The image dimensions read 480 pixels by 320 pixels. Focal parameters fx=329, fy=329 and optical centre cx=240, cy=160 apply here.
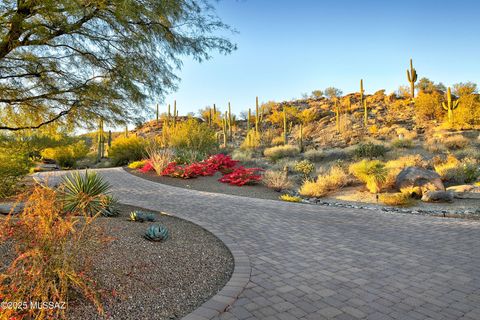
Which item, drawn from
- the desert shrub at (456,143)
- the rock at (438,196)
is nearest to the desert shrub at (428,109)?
the desert shrub at (456,143)

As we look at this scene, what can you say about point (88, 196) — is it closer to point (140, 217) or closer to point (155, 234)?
point (140, 217)

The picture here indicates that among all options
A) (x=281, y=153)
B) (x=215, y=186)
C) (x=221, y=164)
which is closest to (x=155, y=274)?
(x=215, y=186)

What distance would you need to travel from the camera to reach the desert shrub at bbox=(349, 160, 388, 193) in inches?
508

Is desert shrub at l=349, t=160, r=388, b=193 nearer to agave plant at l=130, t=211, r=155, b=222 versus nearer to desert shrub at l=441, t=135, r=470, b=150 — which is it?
agave plant at l=130, t=211, r=155, b=222

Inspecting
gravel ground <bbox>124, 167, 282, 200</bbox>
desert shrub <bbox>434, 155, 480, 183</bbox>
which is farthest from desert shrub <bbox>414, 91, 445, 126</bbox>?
gravel ground <bbox>124, 167, 282, 200</bbox>

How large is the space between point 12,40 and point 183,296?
14.8ft

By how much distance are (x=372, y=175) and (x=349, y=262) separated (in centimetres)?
865

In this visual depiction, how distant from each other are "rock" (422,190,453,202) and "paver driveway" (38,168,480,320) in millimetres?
2462

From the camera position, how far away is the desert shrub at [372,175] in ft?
42.3

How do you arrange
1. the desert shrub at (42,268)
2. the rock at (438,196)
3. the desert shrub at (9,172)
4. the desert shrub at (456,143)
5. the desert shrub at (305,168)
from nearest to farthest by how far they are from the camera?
the desert shrub at (42,268) < the desert shrub at (9,172) < the rock at (438,196) < the desert shrub at (305,168) < the desert shrub at (456,143)

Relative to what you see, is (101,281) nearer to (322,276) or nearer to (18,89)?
(322,276)

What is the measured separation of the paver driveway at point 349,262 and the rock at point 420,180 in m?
3.51

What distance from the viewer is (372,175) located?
42.5 ft

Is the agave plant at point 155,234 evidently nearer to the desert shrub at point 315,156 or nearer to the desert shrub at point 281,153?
the desert shrub at point 315,156
